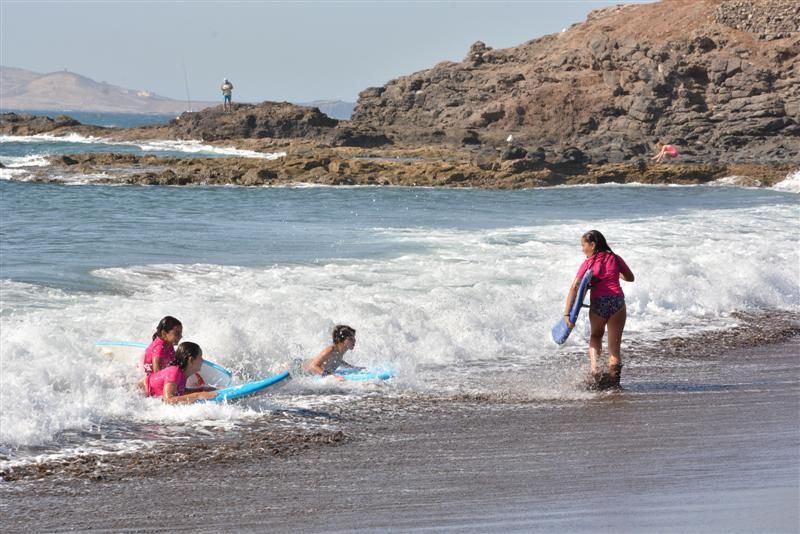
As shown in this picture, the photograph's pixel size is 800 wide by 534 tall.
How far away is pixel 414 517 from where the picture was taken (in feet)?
19.9

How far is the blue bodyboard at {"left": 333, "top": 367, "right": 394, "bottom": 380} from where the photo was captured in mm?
9609

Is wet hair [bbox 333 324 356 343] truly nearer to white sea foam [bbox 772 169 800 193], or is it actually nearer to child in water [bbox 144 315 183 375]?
child in water [bbox 144 315 183 375]

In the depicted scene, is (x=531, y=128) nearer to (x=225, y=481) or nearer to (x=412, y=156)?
(x=412, y=156)

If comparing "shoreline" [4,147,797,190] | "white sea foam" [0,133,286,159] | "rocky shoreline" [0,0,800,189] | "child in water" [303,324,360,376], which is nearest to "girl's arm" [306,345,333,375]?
"child in water" [303,324,360,376]

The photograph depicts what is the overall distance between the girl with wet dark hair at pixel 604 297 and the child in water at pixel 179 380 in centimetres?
322

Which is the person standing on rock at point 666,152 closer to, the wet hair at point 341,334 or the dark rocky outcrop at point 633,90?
the dark rocky outcrop at point 633,90

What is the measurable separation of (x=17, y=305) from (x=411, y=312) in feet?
14.5

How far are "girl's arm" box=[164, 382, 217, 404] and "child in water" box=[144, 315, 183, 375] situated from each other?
33cm

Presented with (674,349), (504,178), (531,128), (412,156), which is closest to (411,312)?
(674,349)

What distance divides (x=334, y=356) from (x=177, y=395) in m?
1.73

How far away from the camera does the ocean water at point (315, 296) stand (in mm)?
8711

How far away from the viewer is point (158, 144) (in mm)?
56594

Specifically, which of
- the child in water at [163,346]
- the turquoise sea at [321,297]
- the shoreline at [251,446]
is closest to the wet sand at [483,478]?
the shoreline at [251,446]

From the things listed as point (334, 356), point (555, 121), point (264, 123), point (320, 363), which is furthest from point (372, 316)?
point (264, 123)
